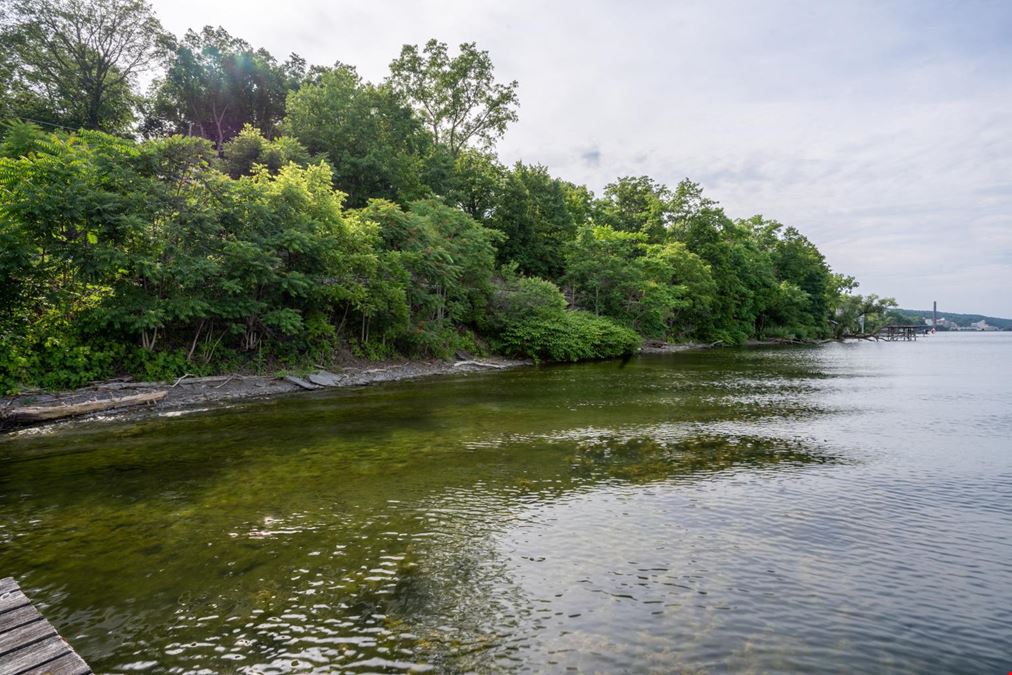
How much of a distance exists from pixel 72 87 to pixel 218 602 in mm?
52329

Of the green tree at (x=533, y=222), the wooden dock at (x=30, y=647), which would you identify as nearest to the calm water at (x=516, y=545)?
the wooden dock at (x=30, y=647)

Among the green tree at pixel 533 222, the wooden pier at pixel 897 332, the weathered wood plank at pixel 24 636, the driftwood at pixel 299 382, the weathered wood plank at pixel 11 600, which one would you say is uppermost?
the green tree at pixel 533 222

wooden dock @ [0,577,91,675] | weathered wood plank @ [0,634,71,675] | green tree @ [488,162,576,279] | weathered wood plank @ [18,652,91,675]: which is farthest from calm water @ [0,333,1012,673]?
green tree @ [488,162,576,279]

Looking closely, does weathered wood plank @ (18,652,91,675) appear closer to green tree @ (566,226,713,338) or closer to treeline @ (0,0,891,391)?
treeline @ (0,0,891,391)

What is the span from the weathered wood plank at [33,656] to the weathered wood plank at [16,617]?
1.29 feet

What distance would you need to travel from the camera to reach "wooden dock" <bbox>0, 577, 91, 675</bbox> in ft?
11.8

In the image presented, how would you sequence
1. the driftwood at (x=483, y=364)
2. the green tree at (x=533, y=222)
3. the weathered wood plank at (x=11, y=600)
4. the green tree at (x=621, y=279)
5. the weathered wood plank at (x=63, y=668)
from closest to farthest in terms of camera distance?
the weathered wood plank at (x=63, y=668) → the weathered wood plank at (x=11, y=600) → the driftwood at (x=483, y=364) → the green tree at (x=621, y=279) → the green tree at (x=533, y=222)

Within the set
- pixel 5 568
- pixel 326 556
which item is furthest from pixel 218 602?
pixel 5 568

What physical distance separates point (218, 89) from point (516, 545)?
5588 cm

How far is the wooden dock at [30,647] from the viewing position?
360 cm

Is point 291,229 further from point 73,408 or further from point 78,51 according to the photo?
point 78,51

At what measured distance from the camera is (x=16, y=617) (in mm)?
4219

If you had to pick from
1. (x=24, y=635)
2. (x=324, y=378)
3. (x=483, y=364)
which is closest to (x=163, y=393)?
(x=324, y=378)

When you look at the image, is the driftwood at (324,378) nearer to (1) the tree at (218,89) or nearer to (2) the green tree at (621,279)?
(2) the green tree at (621,279)
